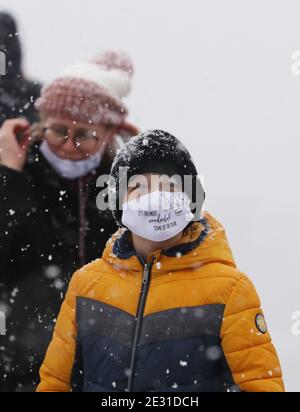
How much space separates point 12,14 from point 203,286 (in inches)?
97.2

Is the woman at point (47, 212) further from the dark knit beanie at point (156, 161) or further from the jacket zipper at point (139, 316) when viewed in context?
the jacket zipper at point (139, 316)

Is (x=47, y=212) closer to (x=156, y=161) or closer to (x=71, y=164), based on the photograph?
(x=71, y=164)

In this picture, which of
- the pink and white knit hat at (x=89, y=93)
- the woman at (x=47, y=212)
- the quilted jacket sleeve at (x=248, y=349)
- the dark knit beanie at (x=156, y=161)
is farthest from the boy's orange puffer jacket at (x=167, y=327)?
the pink and white knit hat at (x=89, y=93)

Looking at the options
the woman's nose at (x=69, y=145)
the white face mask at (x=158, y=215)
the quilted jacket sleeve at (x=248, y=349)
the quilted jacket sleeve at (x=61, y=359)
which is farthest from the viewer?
the woman's nose at (x=69, y=145)

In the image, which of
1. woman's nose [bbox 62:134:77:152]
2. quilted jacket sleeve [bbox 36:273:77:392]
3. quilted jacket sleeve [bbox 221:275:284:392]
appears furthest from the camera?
woman's nose [bbox 62:134:77:152]

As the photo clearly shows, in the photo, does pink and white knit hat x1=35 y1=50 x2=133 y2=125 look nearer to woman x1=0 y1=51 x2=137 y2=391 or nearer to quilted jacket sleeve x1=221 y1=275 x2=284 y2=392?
woman x1=0 y1=51 x2=137 y2=391

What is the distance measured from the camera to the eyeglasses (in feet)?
10.5

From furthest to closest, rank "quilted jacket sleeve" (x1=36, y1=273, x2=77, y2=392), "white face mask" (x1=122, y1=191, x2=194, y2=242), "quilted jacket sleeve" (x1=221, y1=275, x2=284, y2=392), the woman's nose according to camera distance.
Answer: the woman's nose, "quilted jacket sleeve" (x1=36, y1=273, x2=77, y2=392), "white face mask" (x1=122, y1=191, x2=194, y2=242), "quilted jacket sleeve" (x1=221, y1=275, x2=284, y2=392)

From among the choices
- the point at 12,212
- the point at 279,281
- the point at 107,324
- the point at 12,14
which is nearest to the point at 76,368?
the point at 107,324

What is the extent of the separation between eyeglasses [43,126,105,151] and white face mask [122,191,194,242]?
3.49 feet

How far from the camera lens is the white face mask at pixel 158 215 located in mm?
2176

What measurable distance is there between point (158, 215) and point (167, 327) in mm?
374

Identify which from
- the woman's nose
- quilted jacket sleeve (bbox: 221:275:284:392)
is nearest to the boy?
quilted jacket sleeve (bbox: 221:275:284:392)

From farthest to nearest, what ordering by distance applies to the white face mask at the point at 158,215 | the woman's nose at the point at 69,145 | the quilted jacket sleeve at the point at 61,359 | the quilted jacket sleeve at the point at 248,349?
the woman's nose at the point at 69,145 < the quilted jacket sleeve at the point at 61,359 < the white face mask at the point at 158,215 < the quilted jacket sleeve at the point at 248,349
